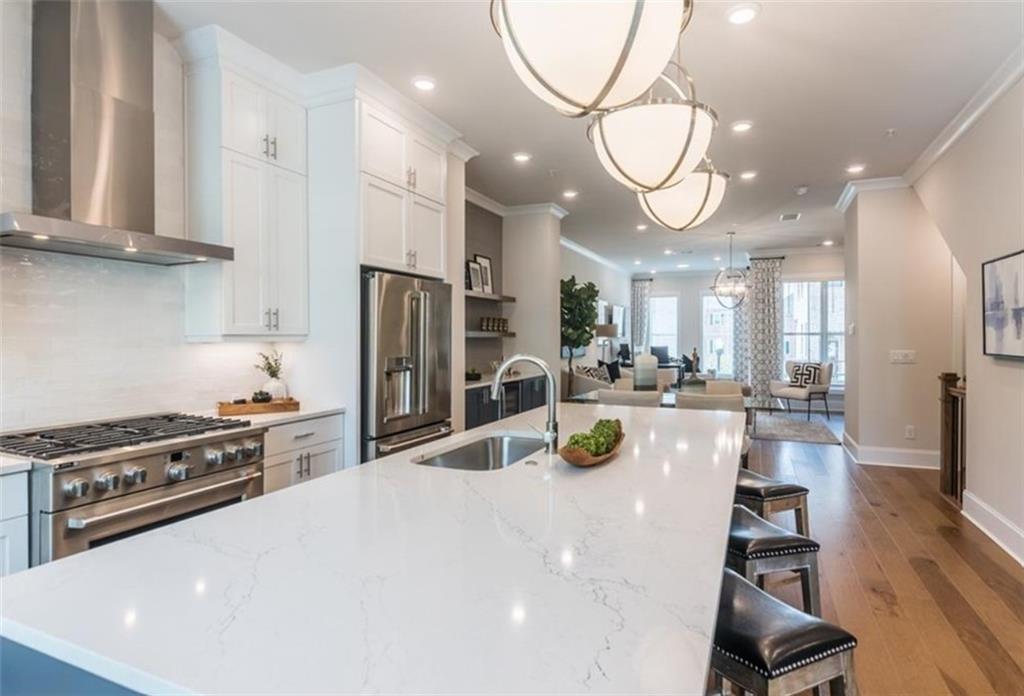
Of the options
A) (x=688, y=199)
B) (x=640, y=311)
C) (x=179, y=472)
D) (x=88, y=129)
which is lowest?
(x=179, y=472)

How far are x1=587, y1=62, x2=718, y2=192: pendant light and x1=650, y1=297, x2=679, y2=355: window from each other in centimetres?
1121

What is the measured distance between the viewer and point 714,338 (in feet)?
41.0

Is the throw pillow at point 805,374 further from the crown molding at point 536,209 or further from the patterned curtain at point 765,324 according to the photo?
the crown molding at point 536,209

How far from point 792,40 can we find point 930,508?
355 centimetres

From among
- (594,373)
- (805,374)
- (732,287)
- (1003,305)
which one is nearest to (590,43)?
(1003,305)

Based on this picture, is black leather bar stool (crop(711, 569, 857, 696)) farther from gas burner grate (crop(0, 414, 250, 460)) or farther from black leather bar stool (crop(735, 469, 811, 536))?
gas burner grate (crop(0, 414, 250, 460))

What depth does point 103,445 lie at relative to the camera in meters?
2.07

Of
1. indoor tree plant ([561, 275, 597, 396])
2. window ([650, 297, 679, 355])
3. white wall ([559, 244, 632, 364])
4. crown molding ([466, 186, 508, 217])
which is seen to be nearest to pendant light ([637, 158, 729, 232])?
crown molding ([466, 186, 508, 217])

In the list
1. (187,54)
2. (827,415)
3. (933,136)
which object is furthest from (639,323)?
(187,54)

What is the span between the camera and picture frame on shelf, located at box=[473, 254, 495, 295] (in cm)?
596

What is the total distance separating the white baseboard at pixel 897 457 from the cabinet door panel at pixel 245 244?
19.0 ft

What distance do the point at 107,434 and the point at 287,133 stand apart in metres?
1.94

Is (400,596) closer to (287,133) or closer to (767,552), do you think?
(767,552)

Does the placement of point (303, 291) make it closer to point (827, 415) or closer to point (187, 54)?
point (187, 54)
